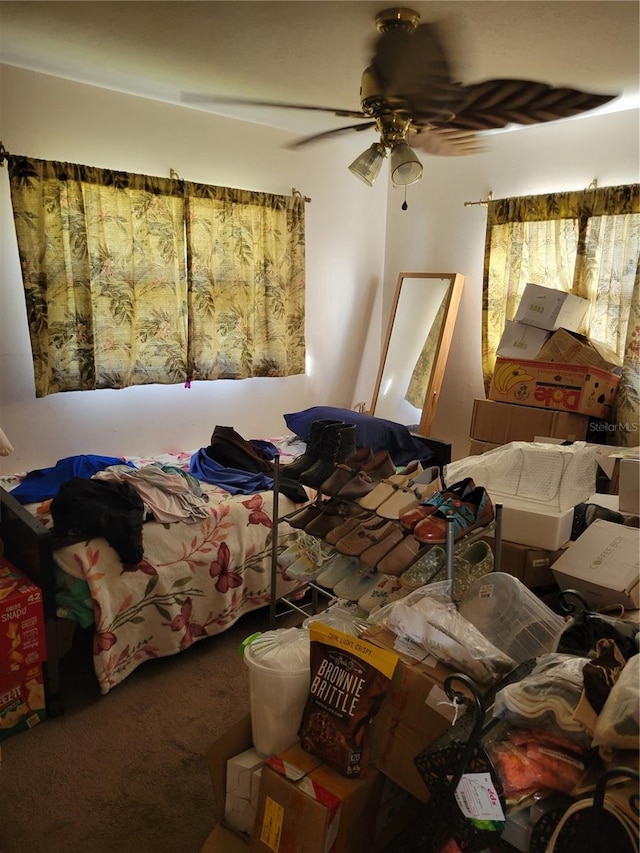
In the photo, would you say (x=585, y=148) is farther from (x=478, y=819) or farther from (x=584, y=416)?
(x=478, y=819)

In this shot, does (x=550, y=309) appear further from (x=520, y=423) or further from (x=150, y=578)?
(x=150, y=578)

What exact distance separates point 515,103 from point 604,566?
1.91 m

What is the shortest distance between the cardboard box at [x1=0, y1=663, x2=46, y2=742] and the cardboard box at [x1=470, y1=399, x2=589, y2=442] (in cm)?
251

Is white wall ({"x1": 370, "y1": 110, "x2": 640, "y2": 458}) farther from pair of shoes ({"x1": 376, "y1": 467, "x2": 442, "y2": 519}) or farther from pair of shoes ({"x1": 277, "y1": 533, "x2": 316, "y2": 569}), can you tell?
pair of shoes ({"x1": 376, "y1": 467, "x2": 442, "y2": 519})

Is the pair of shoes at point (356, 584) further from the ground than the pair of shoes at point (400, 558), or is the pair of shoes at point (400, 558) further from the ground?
the pair of shoes at point (400, 558)

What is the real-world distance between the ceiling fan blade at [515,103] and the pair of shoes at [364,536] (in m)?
1.66

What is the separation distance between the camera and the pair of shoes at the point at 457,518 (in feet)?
5.14

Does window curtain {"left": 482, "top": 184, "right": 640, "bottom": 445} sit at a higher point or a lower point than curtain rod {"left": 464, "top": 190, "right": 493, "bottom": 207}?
lower

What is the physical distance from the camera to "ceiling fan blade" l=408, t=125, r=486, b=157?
2.70 metres

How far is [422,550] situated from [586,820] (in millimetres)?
831

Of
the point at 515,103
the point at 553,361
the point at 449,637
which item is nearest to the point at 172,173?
the point at 515,103

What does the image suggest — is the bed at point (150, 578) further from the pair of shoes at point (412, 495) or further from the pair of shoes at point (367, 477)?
the pair of shoes at point (412, 495)

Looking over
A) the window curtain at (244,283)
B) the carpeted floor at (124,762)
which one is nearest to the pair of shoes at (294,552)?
the carpeted floor at (124,762)

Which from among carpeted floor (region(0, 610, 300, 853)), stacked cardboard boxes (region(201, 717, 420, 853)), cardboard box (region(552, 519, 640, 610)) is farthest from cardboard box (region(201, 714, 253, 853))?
cardboard box (region(552, 519, 640, 610))
